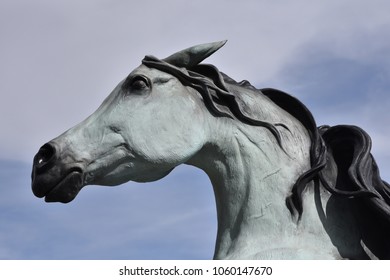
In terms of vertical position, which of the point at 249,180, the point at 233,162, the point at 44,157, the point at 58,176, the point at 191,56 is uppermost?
the point at 191,56

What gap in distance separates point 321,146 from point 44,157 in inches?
60.1

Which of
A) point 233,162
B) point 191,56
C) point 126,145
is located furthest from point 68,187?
point 191,56

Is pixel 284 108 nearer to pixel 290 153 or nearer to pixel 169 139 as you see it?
pixel 290 153

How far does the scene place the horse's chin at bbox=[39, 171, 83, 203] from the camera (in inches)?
225

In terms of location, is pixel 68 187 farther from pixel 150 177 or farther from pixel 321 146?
pixel 321 146

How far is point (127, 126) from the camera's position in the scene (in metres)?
5.77

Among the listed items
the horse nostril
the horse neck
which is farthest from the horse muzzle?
the horse neck

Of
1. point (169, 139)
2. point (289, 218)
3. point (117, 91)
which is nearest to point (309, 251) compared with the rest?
point (289, 218)

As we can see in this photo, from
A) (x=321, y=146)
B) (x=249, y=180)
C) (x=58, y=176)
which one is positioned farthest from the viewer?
(x=321, y=146)

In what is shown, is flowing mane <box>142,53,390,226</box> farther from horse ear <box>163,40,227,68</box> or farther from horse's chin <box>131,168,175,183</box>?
horse's chin <box>131,168,175,183</box>

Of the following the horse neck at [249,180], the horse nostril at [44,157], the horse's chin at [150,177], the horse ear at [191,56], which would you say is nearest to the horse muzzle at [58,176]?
the horse nostril at [44,157]

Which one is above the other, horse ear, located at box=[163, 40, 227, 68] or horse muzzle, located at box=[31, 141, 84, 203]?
horse ear, located at box=[163, 40, 227, 68]

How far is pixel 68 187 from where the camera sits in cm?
572
